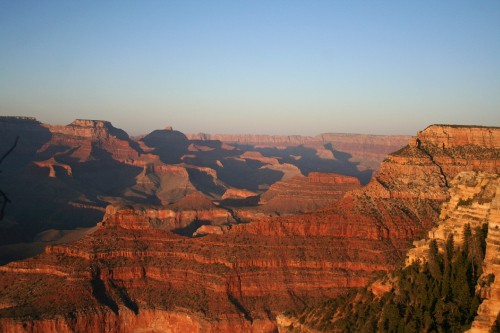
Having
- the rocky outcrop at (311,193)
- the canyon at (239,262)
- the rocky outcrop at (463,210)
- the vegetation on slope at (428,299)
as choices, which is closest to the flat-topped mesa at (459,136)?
the canyon at (239,262)

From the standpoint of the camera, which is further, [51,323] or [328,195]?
[328,195]

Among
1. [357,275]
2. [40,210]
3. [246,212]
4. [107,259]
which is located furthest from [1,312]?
[40,210]

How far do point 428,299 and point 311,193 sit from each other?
84.2 meters

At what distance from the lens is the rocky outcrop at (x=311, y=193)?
350 feet

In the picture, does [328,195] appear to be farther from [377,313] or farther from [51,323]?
[377,313]

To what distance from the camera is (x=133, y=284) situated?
192 ft

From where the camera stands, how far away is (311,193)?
110 meters

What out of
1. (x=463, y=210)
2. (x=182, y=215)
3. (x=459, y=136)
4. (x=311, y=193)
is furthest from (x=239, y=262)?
(x=182, y=215)

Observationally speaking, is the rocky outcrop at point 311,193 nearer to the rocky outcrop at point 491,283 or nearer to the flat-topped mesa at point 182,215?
the flat-topped mesa at point 182,215

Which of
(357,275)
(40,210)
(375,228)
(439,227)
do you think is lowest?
(40,210)

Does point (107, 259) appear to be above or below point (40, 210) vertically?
above

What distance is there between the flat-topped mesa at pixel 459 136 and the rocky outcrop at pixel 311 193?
29.6m

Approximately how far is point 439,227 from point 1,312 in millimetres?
39796

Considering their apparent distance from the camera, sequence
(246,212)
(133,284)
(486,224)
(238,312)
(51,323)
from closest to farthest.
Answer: (486,224) → (51,323) → (238,312) → (133,284) → (246,212)
